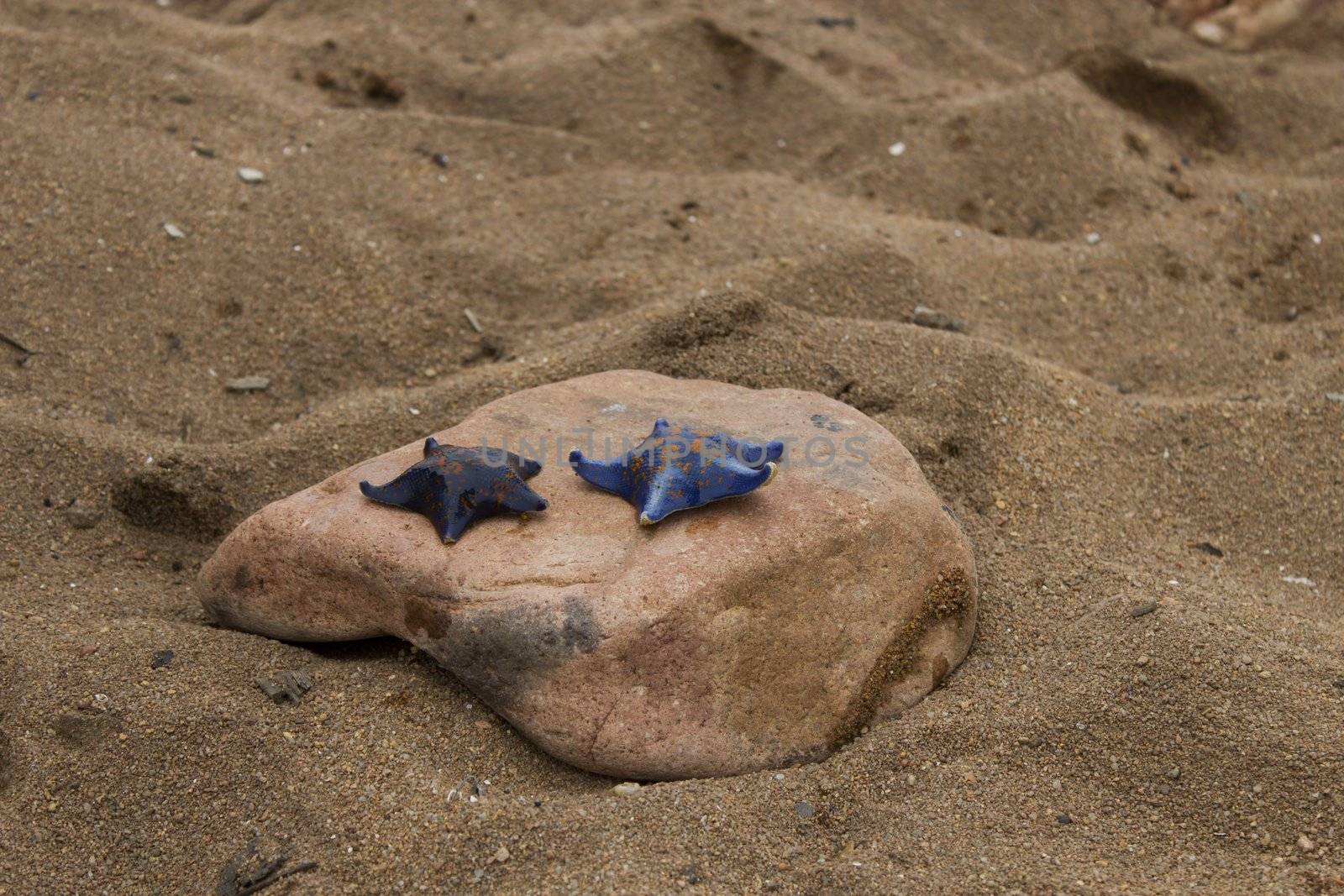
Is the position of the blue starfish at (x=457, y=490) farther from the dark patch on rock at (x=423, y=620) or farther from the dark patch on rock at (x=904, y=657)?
the dark patch on rock at (x=904, y=657)

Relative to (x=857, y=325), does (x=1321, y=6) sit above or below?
above

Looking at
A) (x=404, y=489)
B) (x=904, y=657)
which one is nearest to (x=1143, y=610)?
(x=904, y=657)

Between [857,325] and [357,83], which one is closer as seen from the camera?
[857,325]

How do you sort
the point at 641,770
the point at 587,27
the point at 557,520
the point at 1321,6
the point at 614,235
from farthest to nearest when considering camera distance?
1. the point at 1321,6
2. the point at 587,27
3. the point at 614,235
4. the point at 557,520
5. the point at 641,770

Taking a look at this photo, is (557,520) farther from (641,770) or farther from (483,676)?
(641,770)

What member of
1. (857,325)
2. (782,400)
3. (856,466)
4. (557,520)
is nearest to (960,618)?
(856,466)

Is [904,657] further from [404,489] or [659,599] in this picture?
[404,489]

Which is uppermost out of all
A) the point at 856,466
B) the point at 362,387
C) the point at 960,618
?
the point at 856,466
